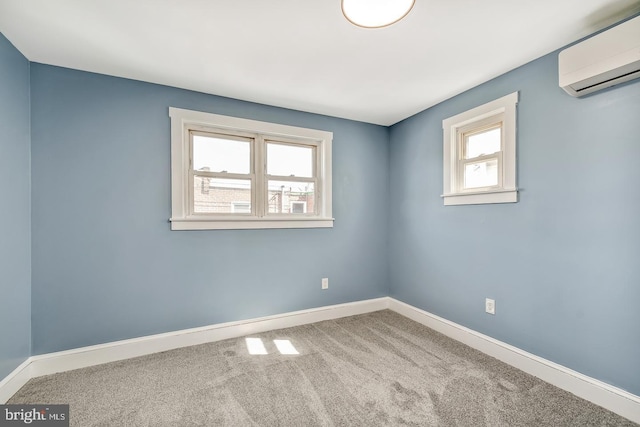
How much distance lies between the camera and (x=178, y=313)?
2568 millimetres

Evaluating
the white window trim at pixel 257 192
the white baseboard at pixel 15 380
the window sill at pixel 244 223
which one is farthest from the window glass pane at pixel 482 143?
the white baseboard at pixel 15 380

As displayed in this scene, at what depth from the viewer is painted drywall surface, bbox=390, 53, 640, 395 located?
5.58 feet

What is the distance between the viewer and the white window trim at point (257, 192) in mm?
2549

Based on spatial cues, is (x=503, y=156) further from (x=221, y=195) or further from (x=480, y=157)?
(x=221, y=195)

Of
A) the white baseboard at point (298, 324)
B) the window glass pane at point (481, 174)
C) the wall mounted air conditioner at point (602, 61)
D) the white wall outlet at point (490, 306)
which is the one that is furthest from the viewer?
the window glass pane at point (481, 174)

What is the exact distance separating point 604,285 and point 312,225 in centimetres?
238

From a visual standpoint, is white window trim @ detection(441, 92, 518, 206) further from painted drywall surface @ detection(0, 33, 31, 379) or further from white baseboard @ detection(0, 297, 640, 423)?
painted drywall surface @ detection(0, 33, 31, 379)

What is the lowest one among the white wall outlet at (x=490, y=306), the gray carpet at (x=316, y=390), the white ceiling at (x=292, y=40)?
the gray carpet at (x=316, y=390)

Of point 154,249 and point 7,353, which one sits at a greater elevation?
point 154,249

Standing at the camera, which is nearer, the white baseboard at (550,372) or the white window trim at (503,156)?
the white baseboard at (550,372)

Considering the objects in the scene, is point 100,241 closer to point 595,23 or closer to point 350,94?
point 350,94

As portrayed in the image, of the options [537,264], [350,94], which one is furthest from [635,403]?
[350,94]

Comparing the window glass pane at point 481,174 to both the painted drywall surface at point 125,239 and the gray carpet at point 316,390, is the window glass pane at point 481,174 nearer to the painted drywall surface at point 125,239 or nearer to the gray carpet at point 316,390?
the gray carpet at point 316,390

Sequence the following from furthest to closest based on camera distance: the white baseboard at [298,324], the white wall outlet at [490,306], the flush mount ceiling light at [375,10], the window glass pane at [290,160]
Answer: the window glass pane at [290,160]
the white wall outlet at [490,306]
the white baseboard at [298,324]
the flush mount ceiling light at [375,10]
